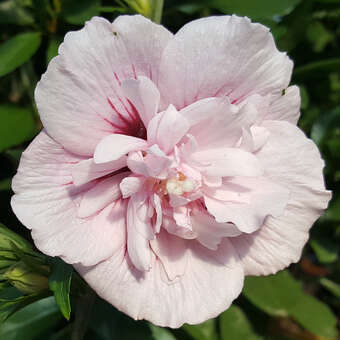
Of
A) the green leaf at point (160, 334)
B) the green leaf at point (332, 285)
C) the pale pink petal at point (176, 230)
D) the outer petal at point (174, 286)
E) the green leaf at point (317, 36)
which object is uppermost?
the pale pink petal at point (176, 230)

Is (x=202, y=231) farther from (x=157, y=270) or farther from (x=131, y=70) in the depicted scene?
(x=131, y=70)

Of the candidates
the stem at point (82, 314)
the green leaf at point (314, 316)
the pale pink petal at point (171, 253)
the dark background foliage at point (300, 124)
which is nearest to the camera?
the pale pink petal at point (171, 253)

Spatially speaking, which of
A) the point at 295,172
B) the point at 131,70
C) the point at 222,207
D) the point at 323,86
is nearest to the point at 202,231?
the point at 222,207

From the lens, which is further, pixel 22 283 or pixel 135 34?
pixel 22 283

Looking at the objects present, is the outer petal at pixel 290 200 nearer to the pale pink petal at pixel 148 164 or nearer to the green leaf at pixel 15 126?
the pale pink petal at pixel 148 164

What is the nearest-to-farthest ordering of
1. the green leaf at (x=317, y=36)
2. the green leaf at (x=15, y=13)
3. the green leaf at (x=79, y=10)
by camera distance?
the green leaf at (x=79, y=10)
the green leaf at (x=15, y=13)
the green leaf at (x=317, y=36)

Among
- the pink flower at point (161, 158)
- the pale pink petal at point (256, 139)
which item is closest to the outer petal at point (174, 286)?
the pink flower at point (161, 158)

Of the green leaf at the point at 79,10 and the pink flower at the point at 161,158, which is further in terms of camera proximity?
the green leaf at the point at 79,10
